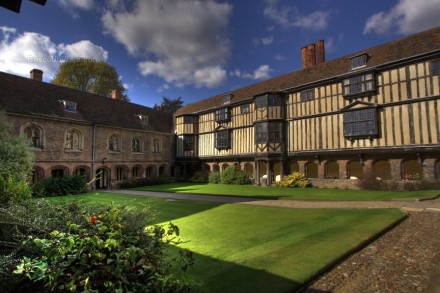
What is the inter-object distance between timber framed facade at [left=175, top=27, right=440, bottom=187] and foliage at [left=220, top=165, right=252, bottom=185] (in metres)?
1.27

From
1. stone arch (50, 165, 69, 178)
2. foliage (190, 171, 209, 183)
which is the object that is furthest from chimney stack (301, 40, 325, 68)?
stone arch (50, 165, 69, 178)

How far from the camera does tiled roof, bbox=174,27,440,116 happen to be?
14.9 metres

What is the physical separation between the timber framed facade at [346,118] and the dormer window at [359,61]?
0.20 feet

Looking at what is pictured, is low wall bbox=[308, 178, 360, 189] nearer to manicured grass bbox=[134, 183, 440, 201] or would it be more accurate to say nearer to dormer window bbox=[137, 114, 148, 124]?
manicured grass bbox=[134, 183, 440, 201]

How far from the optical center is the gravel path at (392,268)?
391 cm

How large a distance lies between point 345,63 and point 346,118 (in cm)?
437

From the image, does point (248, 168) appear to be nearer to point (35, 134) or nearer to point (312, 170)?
point (312, 170)

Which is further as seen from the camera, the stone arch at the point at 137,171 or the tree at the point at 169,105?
the tree at the point at 169,105

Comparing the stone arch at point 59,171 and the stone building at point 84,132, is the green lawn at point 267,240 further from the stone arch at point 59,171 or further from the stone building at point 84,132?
the stone arch at point 59,171

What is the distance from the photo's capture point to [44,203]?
11.3 feet

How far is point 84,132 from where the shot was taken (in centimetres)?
2131

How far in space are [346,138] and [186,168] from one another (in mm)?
18153

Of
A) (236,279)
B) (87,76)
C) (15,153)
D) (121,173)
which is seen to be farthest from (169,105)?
(236,279)

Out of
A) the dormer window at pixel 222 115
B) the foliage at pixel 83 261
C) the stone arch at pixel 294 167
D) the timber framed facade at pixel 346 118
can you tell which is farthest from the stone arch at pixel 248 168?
the foliage at pixel 83 261
